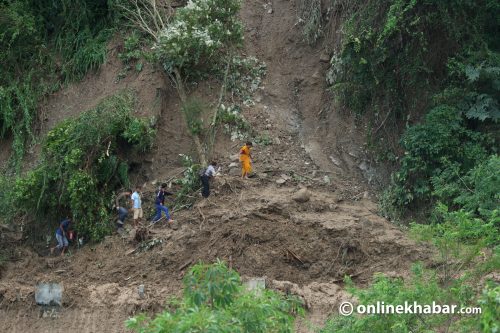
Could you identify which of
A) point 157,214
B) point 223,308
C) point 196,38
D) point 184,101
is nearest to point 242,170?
point 157,214

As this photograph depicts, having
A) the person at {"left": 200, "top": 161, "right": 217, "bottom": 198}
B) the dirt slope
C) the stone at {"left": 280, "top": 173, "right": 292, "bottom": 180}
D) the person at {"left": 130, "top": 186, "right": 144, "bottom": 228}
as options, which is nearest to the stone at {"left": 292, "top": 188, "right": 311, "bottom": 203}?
the dirt slope

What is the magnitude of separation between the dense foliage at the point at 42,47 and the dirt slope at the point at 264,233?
170cm

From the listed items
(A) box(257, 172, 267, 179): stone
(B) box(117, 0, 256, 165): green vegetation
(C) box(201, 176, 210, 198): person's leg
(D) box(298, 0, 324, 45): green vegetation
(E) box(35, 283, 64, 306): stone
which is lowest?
(E) box(35, 283, 64, 306): stone

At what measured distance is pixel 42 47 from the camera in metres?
20.2

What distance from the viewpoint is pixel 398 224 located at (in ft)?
52.3

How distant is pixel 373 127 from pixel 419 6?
7.73 feet

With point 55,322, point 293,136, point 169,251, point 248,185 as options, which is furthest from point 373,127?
point 55,322

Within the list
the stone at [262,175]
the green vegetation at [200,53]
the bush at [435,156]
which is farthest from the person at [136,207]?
the bush at [435,156]

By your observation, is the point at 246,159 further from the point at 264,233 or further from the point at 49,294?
the point at 49,294

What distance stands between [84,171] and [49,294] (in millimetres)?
2476

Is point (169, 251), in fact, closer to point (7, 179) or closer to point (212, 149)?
point (212, 149)

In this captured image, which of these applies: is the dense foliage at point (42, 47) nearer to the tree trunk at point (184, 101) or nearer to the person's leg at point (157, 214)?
the tree trunk at point (184, 101)

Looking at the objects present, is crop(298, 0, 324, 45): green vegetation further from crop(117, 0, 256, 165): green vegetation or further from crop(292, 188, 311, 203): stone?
crop(292, 188, 311, 203): stone

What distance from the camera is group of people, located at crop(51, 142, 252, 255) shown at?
645 inches
